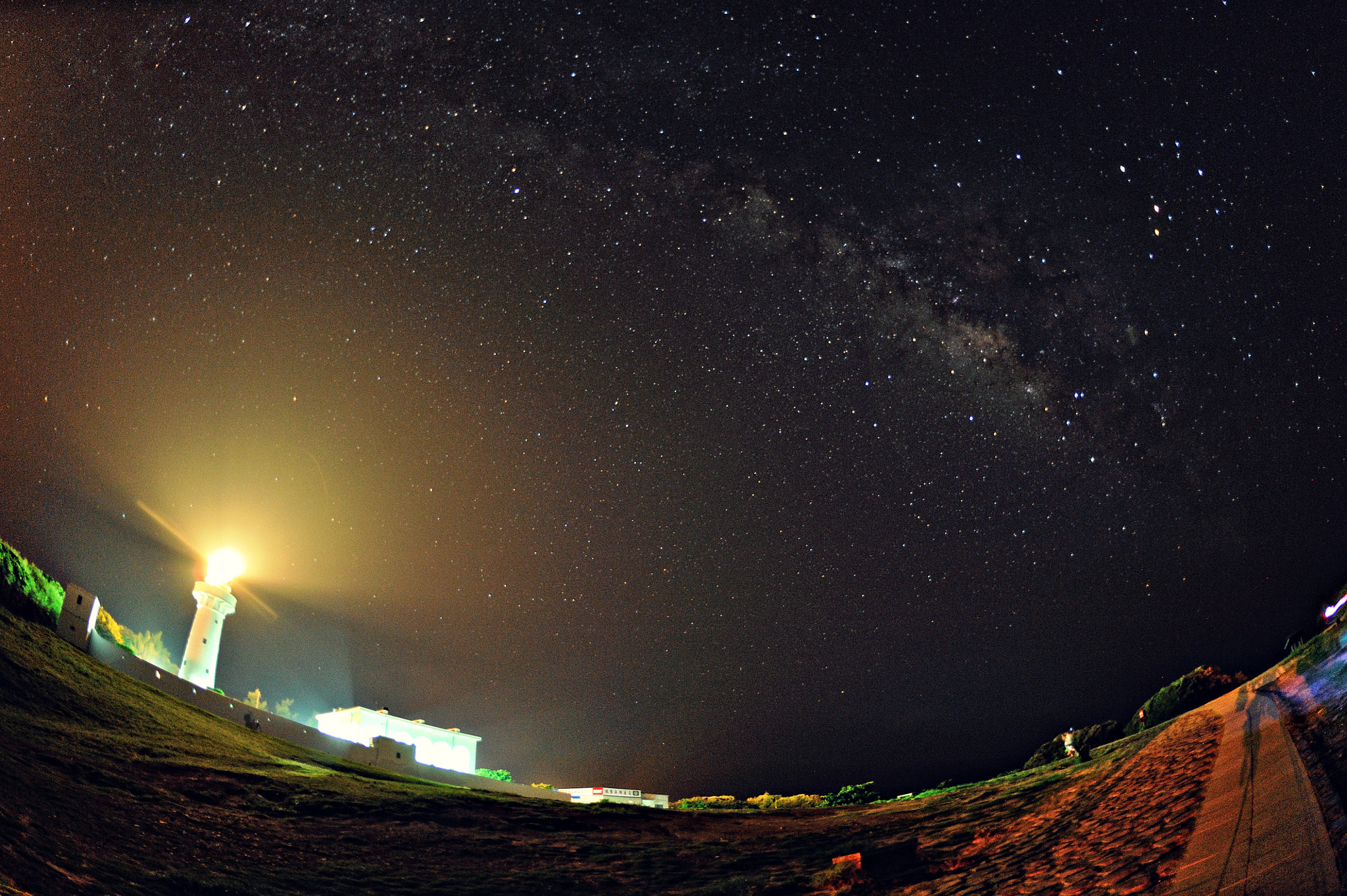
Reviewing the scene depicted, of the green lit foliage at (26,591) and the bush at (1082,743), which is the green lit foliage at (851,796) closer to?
the bush at (1082,743)

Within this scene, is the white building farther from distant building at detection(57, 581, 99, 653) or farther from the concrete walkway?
the concrete walkway

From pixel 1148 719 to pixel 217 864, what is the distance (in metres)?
21.4

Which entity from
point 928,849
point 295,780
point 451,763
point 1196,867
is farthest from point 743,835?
point 451,763

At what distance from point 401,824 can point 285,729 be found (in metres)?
10.8

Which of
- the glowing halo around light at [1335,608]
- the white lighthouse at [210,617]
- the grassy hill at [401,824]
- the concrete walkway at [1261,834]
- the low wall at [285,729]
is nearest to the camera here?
the concrete walkway at [1261,834]

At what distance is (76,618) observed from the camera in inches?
751

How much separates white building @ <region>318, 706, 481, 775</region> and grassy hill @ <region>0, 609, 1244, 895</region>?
49.7 ft

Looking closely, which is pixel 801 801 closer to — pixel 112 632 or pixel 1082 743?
pixel 1082 743

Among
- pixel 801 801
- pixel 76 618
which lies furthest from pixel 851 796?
pixel 76 618

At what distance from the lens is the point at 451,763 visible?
36.7m

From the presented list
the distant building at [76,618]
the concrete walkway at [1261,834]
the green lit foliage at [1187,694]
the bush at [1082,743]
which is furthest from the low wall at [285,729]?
the concrete walkway at [1261,834]

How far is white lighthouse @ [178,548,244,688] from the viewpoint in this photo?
31.0 metres

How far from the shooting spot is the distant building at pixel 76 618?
18.7m

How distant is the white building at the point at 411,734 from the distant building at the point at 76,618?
15314 millimetres
